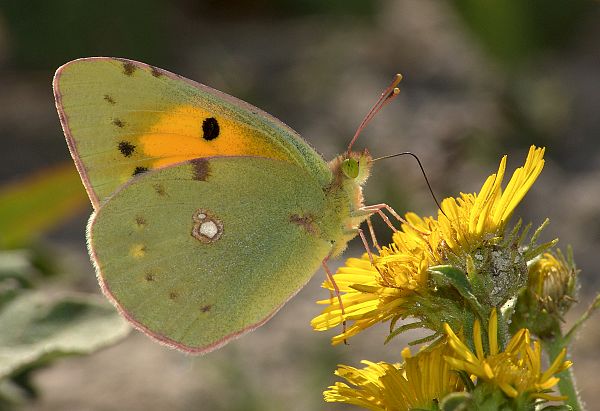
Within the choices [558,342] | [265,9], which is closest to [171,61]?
[265,9]

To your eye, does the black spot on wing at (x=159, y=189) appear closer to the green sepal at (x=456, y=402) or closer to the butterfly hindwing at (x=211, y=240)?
the butterfly hindwing at (x=211, y=240)

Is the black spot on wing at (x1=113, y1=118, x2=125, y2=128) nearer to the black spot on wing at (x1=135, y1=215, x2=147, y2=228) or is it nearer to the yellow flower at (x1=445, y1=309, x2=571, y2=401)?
the black spot on wing at (x1=135, y1=215, x2=147, y2=228)

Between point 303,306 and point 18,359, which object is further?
point 303,306

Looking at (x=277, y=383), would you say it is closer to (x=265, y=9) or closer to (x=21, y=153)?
(x=21, y=153)

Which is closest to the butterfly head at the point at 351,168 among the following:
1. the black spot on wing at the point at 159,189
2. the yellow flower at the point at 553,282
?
the black spot on wing at the point at 159,189

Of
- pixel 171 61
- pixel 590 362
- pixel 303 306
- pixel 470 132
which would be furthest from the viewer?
pixel 171 61

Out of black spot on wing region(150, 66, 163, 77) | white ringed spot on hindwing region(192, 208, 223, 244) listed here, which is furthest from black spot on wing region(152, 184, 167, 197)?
black spot on wing region(150, 66, 163, 77)

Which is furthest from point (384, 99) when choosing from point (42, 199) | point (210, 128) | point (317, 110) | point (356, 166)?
point (317, 110)
